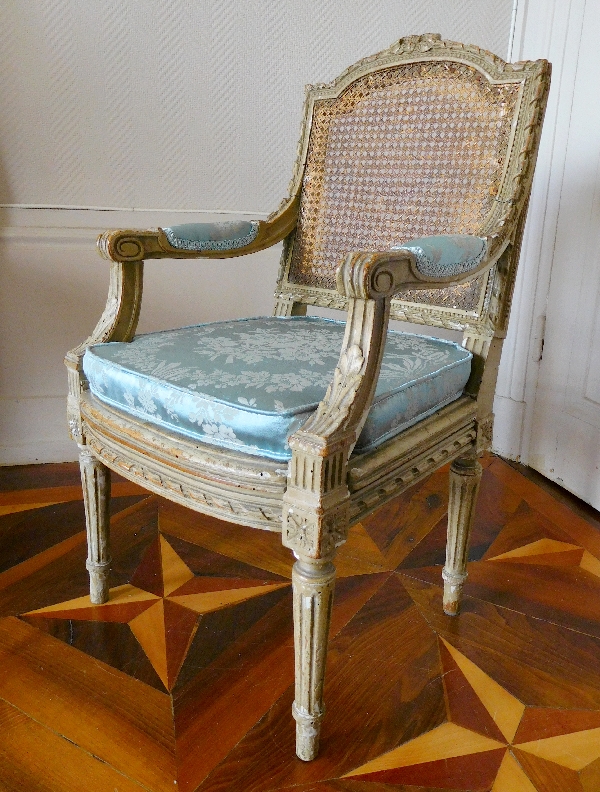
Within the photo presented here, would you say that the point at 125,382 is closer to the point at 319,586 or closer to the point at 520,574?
the point at 319,586

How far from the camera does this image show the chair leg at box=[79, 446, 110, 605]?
112 centimetres

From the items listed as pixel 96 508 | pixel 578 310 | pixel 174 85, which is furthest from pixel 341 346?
pixel 174 85

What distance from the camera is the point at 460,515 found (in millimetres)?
1154

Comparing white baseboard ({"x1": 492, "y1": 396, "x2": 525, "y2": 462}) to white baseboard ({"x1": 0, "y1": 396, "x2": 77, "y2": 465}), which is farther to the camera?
white baseboard ({"x1": 492, "y1": 396, "x2": 525, "y2": 462})

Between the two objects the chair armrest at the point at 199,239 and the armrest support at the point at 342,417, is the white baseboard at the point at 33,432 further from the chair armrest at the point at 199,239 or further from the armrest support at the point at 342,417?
the armrest support at the point at 342,417

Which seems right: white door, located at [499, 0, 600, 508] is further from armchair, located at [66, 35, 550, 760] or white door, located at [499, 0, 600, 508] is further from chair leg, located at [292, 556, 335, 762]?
chair leg, located at [292, 556, 335, 762]

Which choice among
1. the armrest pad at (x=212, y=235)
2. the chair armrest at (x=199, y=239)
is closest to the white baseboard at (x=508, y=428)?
the chair armrest at (x=199, y=239)

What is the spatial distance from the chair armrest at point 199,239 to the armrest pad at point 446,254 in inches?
18.2

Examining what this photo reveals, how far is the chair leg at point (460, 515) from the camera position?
114 cm

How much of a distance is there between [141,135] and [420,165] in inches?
35.9

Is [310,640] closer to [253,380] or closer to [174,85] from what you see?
[253,380]

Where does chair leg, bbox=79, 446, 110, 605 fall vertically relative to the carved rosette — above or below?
below

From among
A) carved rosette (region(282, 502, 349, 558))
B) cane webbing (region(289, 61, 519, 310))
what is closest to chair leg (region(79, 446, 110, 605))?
carved rosette (region(282, 502, 349, 558))

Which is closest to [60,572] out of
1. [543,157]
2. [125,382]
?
[125,382]
